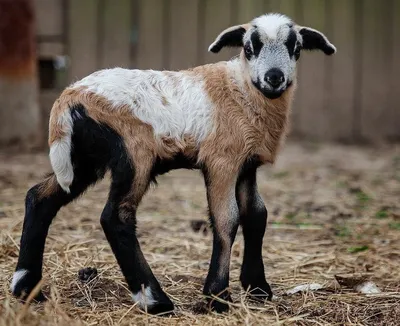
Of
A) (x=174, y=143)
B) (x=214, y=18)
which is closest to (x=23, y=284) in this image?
(x=174, y=143)

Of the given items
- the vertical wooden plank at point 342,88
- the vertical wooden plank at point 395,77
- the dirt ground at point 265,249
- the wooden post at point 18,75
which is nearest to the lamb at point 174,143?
the dirt ground at point 265,249

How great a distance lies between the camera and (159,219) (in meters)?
6.94

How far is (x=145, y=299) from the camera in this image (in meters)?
4.32

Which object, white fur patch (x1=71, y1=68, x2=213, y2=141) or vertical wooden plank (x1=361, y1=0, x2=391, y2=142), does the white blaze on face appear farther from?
vertical wooden plank (x1=361, y1=0, x2=391, y2=142)

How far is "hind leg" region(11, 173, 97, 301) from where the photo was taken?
4.59m

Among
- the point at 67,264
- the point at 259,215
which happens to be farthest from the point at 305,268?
the point at 67,264

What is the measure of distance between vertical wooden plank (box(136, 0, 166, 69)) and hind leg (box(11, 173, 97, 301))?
6031 millimetres

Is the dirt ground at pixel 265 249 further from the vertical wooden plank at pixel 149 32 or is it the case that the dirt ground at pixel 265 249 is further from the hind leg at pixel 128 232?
the vertical wooden plank at pixel 149 32

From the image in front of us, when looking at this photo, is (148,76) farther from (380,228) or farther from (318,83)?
(318,83)

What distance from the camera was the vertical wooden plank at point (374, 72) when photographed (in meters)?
10.8

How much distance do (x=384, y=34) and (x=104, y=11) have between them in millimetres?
3462

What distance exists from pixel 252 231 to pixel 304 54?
20.5 ft

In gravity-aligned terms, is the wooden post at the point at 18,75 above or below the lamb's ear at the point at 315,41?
below

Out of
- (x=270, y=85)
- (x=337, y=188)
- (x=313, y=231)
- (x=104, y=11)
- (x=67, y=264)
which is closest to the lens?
(x=270, y=85)
